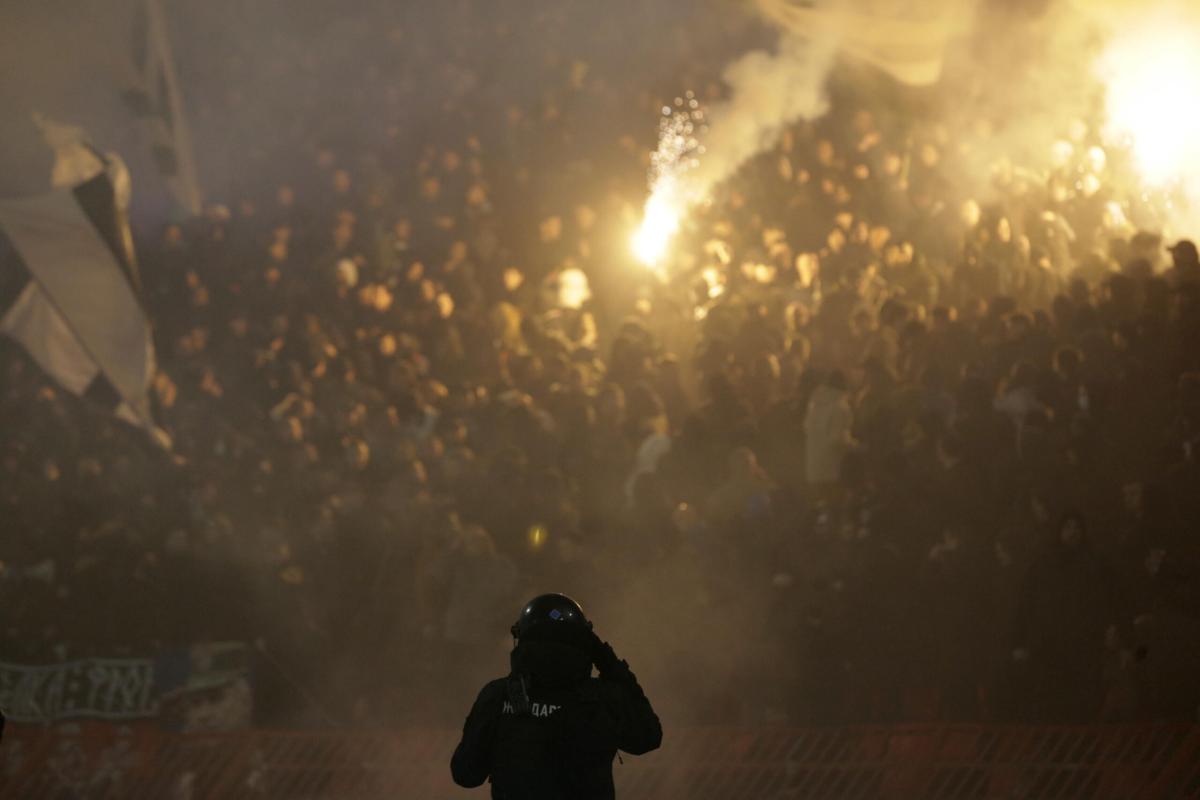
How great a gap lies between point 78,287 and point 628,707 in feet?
20.2

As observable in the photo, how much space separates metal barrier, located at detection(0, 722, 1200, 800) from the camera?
468cm

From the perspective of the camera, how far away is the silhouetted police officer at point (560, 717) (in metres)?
2.33

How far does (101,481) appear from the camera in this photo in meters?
6.98

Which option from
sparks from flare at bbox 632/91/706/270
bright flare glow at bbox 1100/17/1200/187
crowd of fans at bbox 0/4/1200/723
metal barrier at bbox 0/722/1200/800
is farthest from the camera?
sparks from flare at bbox 632/91/706/270

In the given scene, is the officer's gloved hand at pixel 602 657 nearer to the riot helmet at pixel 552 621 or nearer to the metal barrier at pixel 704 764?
the riot helmet at pixel 552 621

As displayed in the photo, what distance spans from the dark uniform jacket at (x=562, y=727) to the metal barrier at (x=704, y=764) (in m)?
2.72

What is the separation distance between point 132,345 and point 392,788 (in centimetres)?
337

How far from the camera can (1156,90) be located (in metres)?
7.34

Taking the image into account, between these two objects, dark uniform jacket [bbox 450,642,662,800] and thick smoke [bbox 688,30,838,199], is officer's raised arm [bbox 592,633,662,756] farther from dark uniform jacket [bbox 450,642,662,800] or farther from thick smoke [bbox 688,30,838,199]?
thick smoke [bbox 688,30,838,199]

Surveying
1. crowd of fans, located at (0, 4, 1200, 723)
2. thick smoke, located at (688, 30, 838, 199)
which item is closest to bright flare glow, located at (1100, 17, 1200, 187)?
crowd of fans, located at (0, 4, 1200, 723)

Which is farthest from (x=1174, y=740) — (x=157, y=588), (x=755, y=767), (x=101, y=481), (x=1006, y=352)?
(x=101, y=481)

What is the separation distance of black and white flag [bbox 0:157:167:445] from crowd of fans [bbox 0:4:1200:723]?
0.48 ft

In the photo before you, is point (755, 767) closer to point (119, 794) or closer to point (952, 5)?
point (119, 794)

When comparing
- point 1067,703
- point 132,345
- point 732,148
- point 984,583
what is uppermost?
point 732,148
